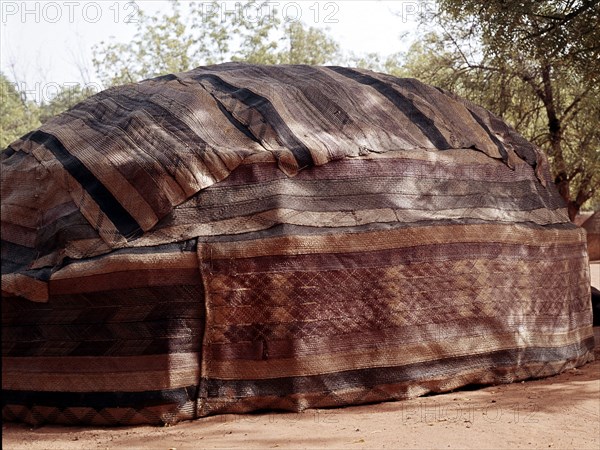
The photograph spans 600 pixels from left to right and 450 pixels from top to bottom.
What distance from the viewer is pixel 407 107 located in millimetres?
5836

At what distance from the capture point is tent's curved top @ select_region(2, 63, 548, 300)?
473 cm

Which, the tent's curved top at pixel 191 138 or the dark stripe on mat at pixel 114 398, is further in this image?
the tent's curved top at pixel 191 138

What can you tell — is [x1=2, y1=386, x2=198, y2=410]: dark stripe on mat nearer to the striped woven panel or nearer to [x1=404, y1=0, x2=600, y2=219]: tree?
the striped woven panel

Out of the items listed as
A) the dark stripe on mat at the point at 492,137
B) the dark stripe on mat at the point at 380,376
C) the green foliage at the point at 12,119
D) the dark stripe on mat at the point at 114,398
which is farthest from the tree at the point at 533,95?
the green foliage at the point at 12,119

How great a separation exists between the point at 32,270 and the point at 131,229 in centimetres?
60

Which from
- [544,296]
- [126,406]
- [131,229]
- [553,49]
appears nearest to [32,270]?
[131,229]

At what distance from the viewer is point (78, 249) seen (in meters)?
4.61

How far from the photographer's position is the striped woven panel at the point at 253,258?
14.8 ft

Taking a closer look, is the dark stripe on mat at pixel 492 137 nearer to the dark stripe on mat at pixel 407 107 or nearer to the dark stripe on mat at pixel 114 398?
the dark stripe on mat at pixel 407 107

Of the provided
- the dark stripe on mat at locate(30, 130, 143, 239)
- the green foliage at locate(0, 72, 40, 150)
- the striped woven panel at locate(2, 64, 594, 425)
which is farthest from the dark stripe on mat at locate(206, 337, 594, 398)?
the green foliage at locate(0, 72, 40, 150)

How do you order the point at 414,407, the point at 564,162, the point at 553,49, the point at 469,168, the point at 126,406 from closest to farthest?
the point at 126,406
the point at 414,407
the point at 469,168
the point at 553,49
the point at 564,162

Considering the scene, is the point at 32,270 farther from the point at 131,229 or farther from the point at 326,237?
the point at 326,237

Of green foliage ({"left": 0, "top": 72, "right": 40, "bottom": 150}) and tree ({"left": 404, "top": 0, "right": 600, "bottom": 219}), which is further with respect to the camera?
green foliage ({"left": 0, "top": 72, "right": 40, "bottom": 150})

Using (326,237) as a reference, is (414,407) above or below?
below
